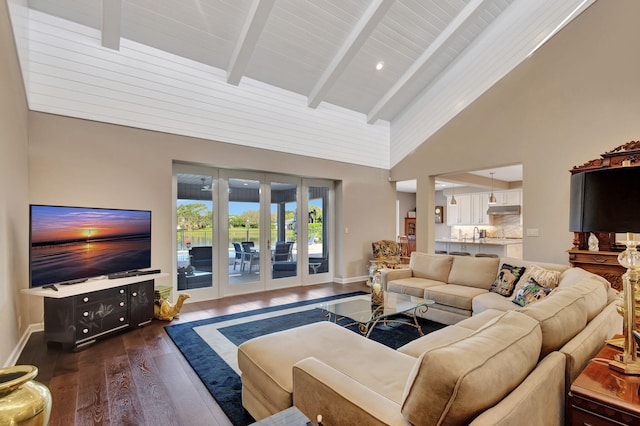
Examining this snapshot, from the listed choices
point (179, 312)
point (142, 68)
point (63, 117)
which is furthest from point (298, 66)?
point (179, 312)

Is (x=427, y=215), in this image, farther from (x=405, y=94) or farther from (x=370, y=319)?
(x=370, y=319)

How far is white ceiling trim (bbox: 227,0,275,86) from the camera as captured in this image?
407 cm

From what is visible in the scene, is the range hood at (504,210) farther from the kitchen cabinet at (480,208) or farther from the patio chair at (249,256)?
the patio chair at (249,256)

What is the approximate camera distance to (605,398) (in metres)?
1.12

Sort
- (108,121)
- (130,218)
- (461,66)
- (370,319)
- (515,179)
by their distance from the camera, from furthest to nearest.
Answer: (515,179), (461,66), (108,121), (130,218), (370,319)

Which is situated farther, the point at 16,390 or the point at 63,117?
the point at 63,117

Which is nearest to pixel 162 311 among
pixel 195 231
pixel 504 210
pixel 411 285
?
pixel 195 231

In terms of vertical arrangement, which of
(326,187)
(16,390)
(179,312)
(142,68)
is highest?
(142,68)

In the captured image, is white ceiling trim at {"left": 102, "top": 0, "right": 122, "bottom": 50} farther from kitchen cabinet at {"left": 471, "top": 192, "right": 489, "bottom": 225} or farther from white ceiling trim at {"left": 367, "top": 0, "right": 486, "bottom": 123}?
kitchen cabinet at {"left": 471, "top": 192, "right": 489, "bottom": 225}

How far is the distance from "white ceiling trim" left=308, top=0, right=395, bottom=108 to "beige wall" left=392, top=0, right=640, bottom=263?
8.55 ft

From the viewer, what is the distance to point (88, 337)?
329cm

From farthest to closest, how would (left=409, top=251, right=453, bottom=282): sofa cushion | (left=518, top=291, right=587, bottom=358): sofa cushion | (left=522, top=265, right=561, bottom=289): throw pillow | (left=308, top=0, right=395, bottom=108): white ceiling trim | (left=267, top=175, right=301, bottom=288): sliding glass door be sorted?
1. (left=267, top=175, right=301, bottom=288): sliding glass door
2. (left=409, top=251, right=453, bottom=282): sofa cushion
3. (left=308, top=0, right=395, bottom=108): white ceiling trim
4. (left=522, top=265, right=561, bottom=289): throw pillow
5. (left=518, top=291, right=587, bottom=358): sofa cushion

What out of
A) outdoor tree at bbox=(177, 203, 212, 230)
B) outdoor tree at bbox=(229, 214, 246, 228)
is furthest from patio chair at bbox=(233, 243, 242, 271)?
outdoor tree at bbox=(177, 203, 212, 230)

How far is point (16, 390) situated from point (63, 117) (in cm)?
434
